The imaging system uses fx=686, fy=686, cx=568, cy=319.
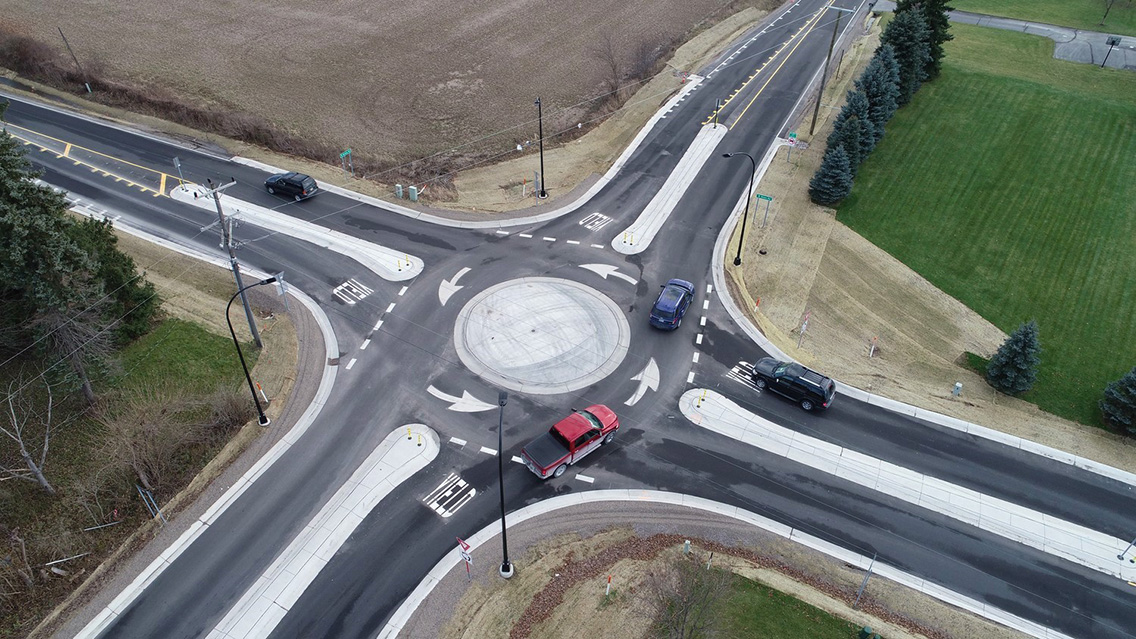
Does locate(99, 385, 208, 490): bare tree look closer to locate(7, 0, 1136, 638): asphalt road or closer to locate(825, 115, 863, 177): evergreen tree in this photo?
locate(7, 0, 1136, 638): asphalt road

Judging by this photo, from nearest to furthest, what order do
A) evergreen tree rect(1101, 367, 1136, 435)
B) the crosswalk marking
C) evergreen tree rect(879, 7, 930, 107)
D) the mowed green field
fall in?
the crosswalk marking < evergreen tree rect(1101, 367, 1136, 435) < the mowed green field < evergreen tree rect(879, 7, 930, 107)

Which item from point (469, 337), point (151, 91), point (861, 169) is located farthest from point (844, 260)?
point (151, 91)

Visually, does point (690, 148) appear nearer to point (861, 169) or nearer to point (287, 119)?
point (861, 169)

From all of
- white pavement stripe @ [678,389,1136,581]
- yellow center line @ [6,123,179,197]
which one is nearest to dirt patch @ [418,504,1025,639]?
white pavement stripe @ [678,389,1136,581]

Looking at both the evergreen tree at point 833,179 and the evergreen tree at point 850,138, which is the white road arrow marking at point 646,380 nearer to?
the evergreen tree at point 833,179

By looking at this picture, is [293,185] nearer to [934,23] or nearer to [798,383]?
[798,383]

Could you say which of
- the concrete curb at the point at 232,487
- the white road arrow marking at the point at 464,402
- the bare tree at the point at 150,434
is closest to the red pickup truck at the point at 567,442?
the white road arrow marking at the point at 464,402

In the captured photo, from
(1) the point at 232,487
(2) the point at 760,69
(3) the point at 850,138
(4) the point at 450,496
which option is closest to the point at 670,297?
(4) the point at 450,496

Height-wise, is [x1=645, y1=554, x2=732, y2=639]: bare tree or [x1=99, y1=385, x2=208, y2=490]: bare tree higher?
[x1=99, y1=385, x2=208, y2=490]: bare tree
